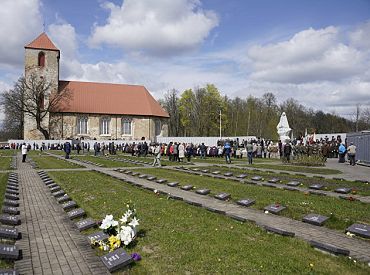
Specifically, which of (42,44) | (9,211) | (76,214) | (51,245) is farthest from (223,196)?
(42,44)

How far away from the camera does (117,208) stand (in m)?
10.3

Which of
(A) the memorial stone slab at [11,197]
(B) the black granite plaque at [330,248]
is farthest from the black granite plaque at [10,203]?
(B) the black granite plaque at [330,248]

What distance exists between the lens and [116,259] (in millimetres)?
5918

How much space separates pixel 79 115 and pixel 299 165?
50697 mm

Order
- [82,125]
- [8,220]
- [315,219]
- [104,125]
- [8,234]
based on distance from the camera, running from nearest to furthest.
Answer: [8,234]
[315,219]
[8,220]
[82,125]
[104,125]

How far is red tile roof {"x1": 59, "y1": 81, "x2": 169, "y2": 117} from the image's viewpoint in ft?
226

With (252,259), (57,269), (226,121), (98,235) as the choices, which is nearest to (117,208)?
(98,235)

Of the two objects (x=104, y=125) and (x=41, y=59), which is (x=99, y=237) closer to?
(x=104, y=125)

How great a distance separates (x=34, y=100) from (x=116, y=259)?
65.6 metres

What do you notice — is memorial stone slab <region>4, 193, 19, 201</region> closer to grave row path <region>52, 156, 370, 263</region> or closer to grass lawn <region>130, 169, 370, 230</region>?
grave row path <region>52, 156, 370, 263</region>

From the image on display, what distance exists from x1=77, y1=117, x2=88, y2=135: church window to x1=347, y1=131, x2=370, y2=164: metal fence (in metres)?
50.5

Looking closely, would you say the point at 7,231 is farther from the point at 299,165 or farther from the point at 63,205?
the point at 299,165

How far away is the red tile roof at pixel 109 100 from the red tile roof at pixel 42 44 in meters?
6.59

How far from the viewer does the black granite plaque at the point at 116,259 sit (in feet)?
18.9
